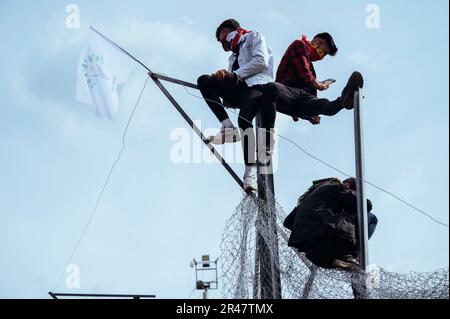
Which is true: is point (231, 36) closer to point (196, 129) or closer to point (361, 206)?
point (196, 129)

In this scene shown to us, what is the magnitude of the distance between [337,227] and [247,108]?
2.08 metres

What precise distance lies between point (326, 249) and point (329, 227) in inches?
9.8

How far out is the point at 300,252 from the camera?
11602mm

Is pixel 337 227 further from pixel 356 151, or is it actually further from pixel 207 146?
pixel 207 146

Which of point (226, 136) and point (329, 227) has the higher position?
point (226, 136)

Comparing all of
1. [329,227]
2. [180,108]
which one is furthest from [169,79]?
[329,227]

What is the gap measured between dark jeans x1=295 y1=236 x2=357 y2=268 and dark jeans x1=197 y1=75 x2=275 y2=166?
4.83ft

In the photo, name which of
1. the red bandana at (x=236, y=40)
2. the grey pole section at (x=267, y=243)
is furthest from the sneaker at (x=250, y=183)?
the red bandana at (x=236, y=40)

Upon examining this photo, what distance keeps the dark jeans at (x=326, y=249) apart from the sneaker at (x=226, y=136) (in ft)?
5.85

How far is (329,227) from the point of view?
11047mm
